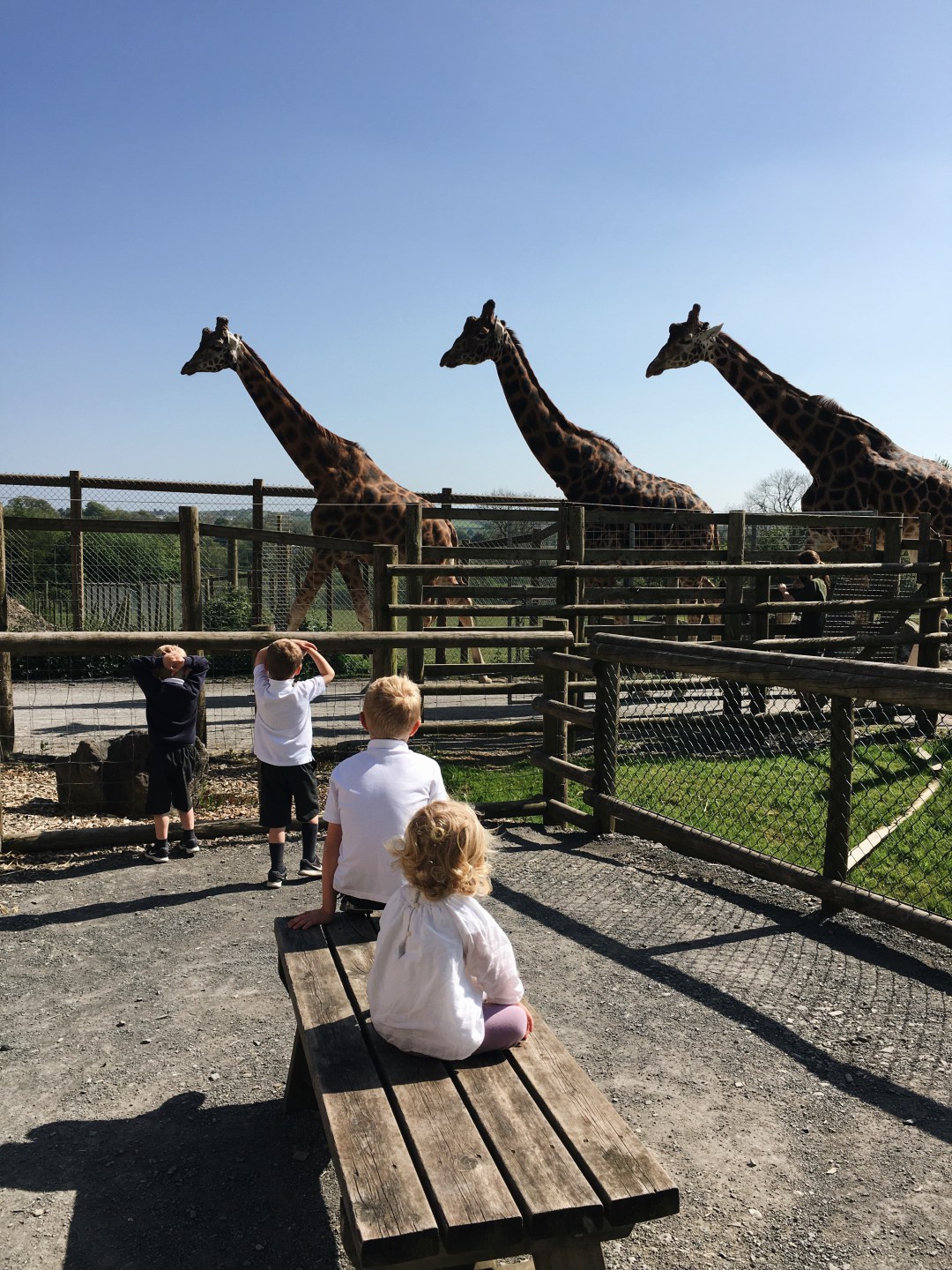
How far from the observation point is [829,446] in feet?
45.7

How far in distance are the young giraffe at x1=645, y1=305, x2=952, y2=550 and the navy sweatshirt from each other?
9758 millimetres

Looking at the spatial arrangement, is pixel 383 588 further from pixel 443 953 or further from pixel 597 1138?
pixel 597 1138

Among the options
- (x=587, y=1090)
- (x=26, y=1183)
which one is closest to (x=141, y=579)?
(x=26, y=1183)

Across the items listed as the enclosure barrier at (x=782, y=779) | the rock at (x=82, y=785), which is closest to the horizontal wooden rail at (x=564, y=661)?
the enclosure barrier at (x=782, y=779)

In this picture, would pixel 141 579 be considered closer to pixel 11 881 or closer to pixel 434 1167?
pixel 11 881

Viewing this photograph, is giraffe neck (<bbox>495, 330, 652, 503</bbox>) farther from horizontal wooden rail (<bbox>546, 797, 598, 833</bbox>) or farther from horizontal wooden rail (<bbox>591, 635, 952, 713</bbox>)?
horizontal wooden rail (<bbox>591, 635, 952, 713</bbox>)

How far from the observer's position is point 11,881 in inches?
217

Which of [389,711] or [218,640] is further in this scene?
[218,640]

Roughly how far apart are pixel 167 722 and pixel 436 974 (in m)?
3.47

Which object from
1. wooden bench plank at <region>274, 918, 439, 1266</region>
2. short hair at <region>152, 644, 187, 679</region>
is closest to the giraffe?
short hair at <region>152, 644, 187, 679</region>

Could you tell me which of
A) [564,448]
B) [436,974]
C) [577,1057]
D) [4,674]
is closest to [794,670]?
[577,1057]

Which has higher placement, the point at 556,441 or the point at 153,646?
the point at 556,441

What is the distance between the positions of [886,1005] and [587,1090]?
7.22 feet

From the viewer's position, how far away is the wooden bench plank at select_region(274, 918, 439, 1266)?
1.89 meters
